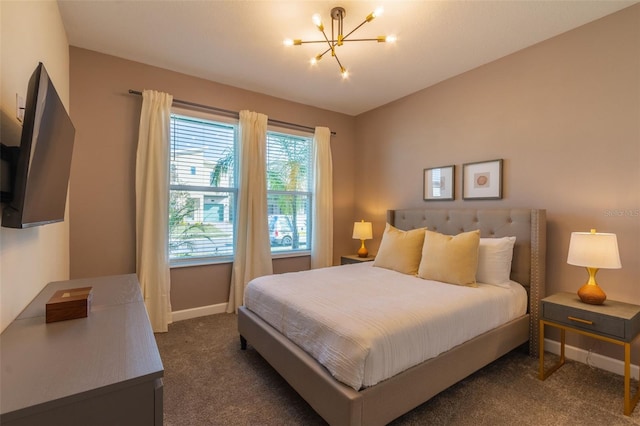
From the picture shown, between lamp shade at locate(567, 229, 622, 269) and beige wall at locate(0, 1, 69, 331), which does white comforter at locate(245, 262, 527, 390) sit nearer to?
lamp shade at locate(567, 229, 622, 269)

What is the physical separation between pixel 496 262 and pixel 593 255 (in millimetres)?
646

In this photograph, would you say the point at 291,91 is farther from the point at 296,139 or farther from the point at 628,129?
the point at 628,129

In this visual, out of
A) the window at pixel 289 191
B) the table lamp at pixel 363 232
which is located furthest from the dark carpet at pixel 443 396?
the table lamp at pixel 363 232

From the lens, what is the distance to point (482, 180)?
10.1 feet

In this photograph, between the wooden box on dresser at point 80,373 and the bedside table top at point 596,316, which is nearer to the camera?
the wooden box on dresser at point 80,373

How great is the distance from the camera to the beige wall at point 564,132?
2201 millimetres

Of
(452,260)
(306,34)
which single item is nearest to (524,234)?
(452,260)

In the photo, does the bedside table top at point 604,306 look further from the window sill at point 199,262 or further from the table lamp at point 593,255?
the window sill at point 199,262

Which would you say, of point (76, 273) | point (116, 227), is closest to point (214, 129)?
point (116, 227)

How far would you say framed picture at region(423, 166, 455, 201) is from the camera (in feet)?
11.0

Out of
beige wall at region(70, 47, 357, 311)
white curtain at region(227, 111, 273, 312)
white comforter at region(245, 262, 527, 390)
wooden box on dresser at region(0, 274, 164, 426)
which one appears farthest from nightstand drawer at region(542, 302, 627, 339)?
beige wall at region(70, 47, 357, 311)

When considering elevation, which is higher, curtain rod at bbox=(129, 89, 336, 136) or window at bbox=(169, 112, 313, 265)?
curtain rod at bbox=(129, 89, 336, 136)

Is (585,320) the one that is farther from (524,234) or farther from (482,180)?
(482,180)

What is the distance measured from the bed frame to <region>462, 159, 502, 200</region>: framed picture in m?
0.21
